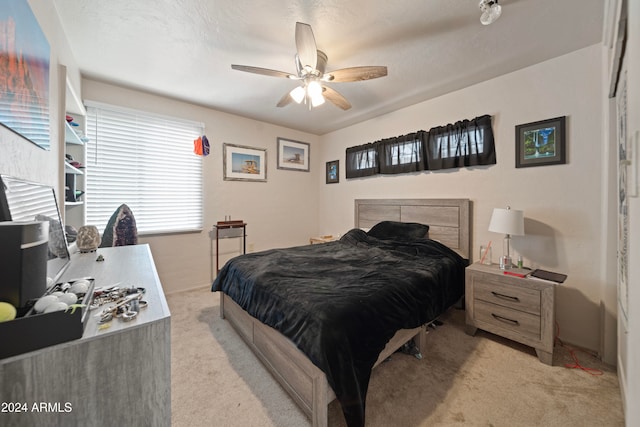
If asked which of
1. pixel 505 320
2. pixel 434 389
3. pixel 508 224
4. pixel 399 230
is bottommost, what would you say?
pixel 434 389

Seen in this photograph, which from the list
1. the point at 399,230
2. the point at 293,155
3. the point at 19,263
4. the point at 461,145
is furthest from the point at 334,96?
the point at 19,263

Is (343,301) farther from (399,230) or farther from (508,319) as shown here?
(399,230)

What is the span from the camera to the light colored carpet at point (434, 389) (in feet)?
4.73

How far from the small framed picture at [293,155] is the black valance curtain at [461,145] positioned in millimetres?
2259

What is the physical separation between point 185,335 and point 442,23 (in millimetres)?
3403

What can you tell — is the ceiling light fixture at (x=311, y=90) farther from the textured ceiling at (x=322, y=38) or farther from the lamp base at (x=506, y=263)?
the lamp base at (x=506, y=263)

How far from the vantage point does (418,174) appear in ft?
10.9

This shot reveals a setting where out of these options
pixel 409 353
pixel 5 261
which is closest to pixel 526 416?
pixel 409 353

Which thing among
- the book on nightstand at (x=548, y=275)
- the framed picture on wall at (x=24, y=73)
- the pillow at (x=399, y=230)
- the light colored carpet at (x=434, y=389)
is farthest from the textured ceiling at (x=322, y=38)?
the light colored carpet at (x=434, y=389)

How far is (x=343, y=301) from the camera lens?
150 cm

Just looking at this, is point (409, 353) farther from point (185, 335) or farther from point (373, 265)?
point (185, 335)

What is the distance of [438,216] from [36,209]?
11.1ft

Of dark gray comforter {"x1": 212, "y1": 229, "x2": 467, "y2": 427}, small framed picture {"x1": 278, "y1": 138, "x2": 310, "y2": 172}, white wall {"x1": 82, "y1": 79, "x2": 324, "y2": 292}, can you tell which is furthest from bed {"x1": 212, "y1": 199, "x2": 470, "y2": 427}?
small framed picture {"x1": 278, "y1": 138, "x2": 310, "y2": 172}

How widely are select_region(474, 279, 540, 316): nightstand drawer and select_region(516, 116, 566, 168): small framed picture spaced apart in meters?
1.22
